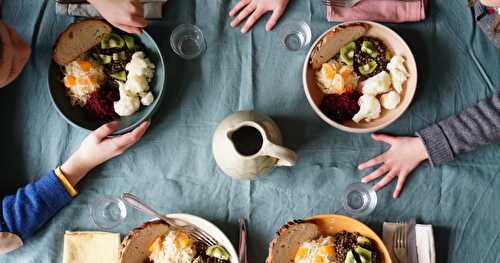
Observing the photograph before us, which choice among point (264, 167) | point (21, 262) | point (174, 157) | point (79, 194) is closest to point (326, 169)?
point (264, 167)

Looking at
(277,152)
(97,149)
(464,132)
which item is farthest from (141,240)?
(464,132)

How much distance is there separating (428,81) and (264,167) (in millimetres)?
448

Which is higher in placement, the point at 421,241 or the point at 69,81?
the point at 69,81

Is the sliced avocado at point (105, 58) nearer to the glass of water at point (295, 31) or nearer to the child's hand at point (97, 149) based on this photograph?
the child's hand at point (97, 149)

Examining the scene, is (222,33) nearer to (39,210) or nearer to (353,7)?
(353,7)

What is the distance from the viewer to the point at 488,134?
3.88ft

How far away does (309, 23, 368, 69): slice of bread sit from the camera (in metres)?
1.16

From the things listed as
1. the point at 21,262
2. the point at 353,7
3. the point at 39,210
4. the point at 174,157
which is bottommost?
the point at 21,262

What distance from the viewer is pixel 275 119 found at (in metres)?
1.24

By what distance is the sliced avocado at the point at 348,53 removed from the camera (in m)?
1.19

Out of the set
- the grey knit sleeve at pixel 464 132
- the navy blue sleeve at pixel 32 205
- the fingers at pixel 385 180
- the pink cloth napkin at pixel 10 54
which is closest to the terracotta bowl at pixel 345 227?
the fingers at pixel 385 180

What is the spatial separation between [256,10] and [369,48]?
0.26m

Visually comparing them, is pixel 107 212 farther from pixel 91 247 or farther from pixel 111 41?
pixel 111 41

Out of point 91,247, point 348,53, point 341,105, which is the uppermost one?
point 348,53
